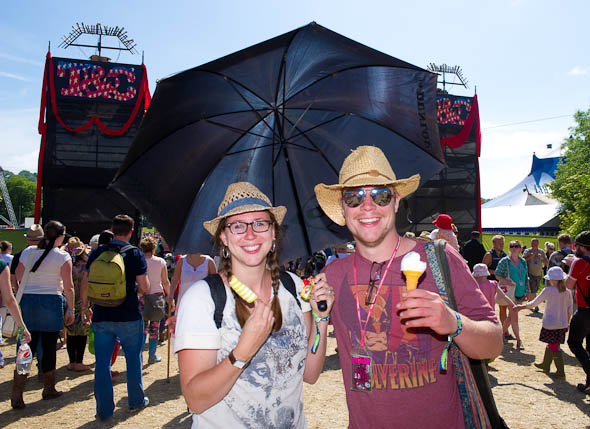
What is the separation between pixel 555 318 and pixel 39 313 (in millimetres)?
6997

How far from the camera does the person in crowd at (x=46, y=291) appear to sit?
4.96 metres

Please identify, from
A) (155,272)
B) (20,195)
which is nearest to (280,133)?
(155,272)

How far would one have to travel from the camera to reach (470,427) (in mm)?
1765

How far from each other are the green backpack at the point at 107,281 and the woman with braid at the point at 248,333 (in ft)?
8.93

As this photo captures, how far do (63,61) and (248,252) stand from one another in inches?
637

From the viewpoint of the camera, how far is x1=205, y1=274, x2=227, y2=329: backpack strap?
5.73 ft

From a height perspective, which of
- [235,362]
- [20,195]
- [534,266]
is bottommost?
[534,266]

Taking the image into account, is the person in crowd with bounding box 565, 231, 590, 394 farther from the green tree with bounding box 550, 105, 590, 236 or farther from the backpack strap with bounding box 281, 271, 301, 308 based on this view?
the green tree with bounding box 550, 105, 590, 236

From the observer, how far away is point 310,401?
5188 millimetres

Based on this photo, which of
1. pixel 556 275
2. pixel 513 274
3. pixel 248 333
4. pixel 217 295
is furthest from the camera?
pixel 513 274

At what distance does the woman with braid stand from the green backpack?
8.93 feet

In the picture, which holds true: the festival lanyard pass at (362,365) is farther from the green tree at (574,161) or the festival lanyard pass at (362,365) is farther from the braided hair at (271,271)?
the green tree at (574,161)

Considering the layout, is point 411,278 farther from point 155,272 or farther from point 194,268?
point 155,272

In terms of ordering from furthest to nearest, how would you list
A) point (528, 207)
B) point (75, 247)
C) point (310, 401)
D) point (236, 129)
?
1. point (528, 207)
2. point (75, 247)
3. point (310, 401)
4. point (236, 129)
